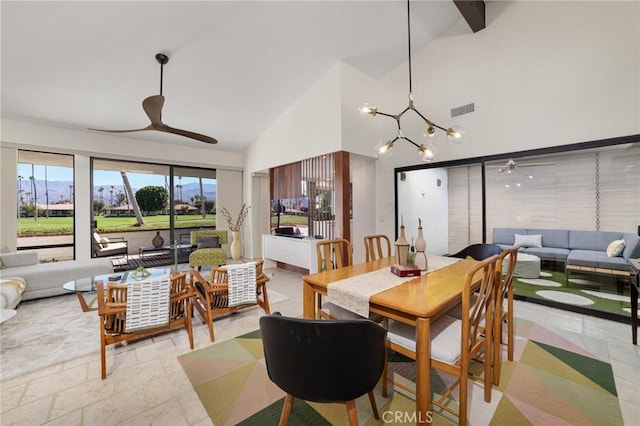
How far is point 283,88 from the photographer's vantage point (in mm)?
4758

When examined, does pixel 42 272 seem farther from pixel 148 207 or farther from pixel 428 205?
pixel 428 205

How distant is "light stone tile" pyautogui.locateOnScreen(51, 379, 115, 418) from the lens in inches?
71.2

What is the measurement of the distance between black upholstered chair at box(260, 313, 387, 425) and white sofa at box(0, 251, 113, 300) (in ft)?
14.6

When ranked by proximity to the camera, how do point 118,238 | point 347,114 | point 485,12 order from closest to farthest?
1. point 485,12
2. point 347,114
3. point 118,238

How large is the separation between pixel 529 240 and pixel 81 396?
18.0ft

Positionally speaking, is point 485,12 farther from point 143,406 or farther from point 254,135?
point 143,406

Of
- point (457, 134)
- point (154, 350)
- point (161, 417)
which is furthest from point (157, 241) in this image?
point (457, 134)

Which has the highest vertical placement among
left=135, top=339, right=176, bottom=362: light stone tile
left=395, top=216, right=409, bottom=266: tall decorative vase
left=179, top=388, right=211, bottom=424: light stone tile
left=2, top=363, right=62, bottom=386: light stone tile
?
left=395, top=216, right=409, bottom=266: tall decorative vase

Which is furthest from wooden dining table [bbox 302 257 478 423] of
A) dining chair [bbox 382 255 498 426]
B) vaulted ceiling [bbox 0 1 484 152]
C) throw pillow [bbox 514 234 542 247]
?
vaulted ceiling [bbox 0 1 484 152]

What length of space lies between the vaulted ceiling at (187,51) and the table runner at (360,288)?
3389 mm

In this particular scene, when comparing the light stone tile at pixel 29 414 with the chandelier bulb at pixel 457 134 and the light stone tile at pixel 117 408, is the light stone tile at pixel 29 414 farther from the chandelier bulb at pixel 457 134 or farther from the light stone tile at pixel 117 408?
the chandelier bulb at pixel 457 134

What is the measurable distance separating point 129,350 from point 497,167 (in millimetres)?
5284

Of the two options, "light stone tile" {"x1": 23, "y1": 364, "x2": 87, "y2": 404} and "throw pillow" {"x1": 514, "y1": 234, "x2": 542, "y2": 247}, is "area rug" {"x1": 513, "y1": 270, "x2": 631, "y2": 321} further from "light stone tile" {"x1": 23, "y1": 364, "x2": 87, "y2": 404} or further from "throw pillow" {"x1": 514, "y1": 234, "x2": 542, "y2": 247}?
"light stone tile" {"x1": 23, "y1": 364, "x2": 87, "y2": 404}

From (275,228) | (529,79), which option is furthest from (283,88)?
(529,79)
